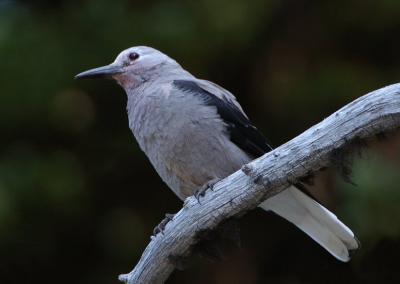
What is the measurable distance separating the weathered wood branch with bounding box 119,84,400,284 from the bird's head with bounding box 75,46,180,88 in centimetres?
115

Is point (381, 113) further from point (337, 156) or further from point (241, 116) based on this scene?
point (241, 116)

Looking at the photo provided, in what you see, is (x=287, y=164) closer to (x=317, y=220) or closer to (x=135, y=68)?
(x=317, y=220)

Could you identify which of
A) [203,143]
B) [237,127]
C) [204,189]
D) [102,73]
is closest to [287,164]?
[204,189]

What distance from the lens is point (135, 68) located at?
4523mm

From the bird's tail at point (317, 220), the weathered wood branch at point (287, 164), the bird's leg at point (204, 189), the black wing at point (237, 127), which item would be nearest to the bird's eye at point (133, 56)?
the black wing at point (237, 127)

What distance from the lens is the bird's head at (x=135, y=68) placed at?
4480 mm

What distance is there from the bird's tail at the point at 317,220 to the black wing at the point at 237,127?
25cm

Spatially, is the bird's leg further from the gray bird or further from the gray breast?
the gray breast

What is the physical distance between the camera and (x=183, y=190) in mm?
4051

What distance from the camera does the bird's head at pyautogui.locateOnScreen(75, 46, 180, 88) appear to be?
14.7 ft

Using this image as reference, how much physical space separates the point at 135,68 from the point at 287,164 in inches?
59.0

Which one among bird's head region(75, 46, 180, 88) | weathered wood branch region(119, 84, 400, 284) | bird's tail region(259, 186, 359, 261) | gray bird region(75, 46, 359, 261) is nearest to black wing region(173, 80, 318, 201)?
gray bird region(75, 46, 359, 261)

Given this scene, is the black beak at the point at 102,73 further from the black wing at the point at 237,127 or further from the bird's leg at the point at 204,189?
the bird's leg at the point at 204,189

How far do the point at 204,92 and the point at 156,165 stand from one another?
440 millimetres
